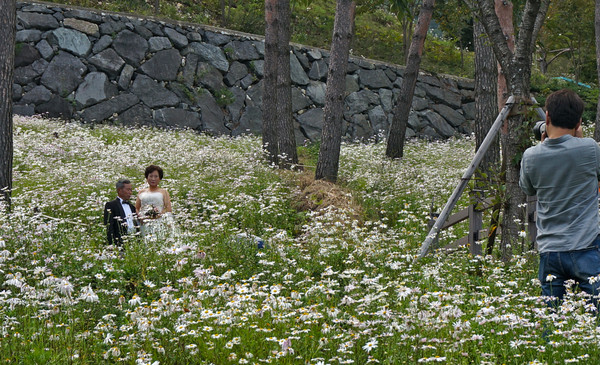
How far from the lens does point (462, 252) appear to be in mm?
6500

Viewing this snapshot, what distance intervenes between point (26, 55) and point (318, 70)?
9.01 meters

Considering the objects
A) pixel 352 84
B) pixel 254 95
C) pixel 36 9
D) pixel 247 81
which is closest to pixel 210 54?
pixel 247 81

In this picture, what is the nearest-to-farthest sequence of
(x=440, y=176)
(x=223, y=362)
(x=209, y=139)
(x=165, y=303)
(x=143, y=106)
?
(x=223, y=362) → (x=165, y=303) → (x=440, y=176) → (x=209, y=139) → (x=143, y=106)

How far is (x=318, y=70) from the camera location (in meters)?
21.0

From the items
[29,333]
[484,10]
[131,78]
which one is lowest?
[29,333]

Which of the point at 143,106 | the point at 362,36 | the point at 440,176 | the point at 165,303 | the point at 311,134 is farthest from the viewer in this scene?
the point at 362,36

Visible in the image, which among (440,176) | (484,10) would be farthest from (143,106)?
(484,10)

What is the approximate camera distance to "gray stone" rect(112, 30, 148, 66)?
61.1 feet

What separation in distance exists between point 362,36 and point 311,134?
7.56 metres

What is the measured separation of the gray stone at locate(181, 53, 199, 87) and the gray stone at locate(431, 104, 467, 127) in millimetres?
8662

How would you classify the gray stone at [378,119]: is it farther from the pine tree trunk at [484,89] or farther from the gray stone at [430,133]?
the pine tree trunk at [484,89]

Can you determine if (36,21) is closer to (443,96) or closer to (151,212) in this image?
(151,212)

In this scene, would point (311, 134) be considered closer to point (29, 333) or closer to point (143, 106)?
point (143, 106)

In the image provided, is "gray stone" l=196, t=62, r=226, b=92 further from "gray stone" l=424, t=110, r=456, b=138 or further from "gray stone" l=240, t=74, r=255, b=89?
"gray stone" l=424, t=110, r=456, b=138
